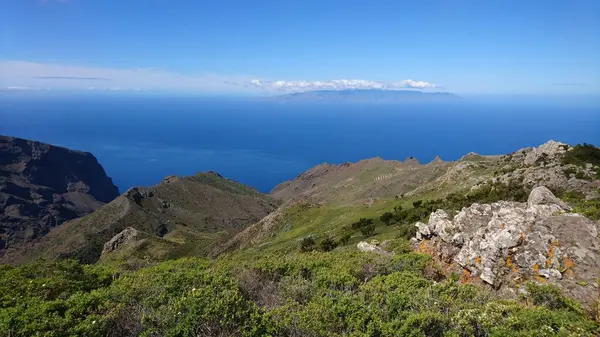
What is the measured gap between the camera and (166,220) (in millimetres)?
148000

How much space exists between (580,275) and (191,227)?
492 ft

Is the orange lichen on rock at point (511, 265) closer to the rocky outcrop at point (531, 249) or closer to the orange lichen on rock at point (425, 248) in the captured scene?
the rocky outcrop at point (531, 249)

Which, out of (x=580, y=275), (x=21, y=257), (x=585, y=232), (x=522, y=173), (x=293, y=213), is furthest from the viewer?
(x=21, y=257)

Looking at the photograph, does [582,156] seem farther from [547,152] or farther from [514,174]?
[547,152]

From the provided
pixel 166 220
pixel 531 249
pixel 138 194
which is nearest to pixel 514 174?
pixel 531 249

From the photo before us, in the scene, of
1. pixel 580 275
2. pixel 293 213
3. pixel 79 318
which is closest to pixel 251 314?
pixel 79 318

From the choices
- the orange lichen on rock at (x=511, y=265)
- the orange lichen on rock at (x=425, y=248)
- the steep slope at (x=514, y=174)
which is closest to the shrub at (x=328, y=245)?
the orange lichen on rock at (x=425, y=248)

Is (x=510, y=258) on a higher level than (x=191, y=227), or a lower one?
higher

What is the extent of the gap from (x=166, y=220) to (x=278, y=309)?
147 metres

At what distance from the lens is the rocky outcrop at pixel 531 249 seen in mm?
16156

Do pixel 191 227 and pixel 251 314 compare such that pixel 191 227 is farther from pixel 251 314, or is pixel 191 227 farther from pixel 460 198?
pixel 251 314

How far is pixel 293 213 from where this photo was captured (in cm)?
8275

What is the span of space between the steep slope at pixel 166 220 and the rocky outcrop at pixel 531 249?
7617cm

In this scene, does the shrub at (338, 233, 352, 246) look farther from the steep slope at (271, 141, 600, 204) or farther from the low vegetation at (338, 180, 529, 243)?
the steep slope at (271, 141, 600, 204)
